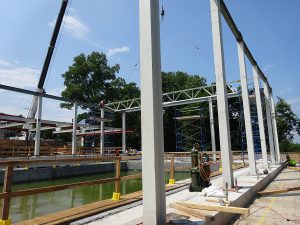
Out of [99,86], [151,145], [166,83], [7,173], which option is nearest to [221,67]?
[151,145]

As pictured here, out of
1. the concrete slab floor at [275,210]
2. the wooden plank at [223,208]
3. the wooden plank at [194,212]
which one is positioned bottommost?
the concrete slab floor at [275,210]

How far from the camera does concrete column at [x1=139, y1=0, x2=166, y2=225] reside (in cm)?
412

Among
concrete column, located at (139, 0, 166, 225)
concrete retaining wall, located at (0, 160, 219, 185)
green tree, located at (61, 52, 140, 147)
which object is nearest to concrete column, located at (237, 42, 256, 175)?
concrete column, located at (139, 0, 166, 225)

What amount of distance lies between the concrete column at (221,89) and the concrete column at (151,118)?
166 inches

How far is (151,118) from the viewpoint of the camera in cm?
421

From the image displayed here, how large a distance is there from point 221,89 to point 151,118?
15.5 feet

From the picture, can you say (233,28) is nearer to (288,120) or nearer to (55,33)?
(55,33)

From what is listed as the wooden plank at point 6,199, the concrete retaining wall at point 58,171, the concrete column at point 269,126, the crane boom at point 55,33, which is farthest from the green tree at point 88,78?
the wooden plank at point 6,199

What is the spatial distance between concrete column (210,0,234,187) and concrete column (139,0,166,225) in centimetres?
423

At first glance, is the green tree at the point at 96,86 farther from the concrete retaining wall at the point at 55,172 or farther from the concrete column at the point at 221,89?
the concrete column at the point at 221,89

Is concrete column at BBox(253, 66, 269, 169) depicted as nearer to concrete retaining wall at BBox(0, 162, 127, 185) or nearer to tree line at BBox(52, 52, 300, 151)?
concrete retaining wall at BBox(0, 162, 127, 185)

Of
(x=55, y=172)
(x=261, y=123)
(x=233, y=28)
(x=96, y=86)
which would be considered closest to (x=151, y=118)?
(x=233, y=28)

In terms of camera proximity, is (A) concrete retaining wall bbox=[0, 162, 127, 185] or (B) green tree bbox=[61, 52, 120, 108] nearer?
(A) concrete retaining wall bbox=[0, 162, 127, 185]

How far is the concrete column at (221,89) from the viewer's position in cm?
803
